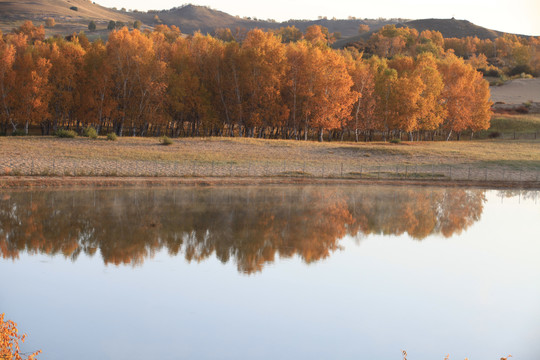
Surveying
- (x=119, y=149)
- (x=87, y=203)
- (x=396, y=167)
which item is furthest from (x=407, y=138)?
(x=87, y=203)

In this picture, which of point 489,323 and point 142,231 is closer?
point 489,323

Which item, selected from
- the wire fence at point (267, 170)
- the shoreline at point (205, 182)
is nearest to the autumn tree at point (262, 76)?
the wire fence at point (267, 170)

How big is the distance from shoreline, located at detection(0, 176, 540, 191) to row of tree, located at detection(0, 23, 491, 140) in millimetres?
29417

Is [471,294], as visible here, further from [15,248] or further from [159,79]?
[159,79]

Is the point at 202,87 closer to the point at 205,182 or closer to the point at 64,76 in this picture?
the point at 64,76

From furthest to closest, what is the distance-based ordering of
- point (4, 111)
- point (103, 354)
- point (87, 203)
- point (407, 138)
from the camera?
1. point (407, 138)
2. point (4, 111)
3. point (87, 203)
4. point (103, 354)

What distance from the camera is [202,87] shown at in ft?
254

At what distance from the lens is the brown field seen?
45281mm

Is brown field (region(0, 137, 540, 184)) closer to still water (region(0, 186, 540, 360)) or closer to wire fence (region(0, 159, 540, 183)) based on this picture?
wire fence (region(0, 159, 540, 183))

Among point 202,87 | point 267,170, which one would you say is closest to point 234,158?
point 267,170

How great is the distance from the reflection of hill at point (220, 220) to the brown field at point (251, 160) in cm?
731

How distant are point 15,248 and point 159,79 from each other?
180ft

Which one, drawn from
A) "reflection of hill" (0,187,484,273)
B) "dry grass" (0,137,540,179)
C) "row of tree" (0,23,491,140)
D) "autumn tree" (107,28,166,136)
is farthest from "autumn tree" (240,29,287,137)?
"reflection of hill" (0,187,484,273)

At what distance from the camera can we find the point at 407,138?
9956cm
